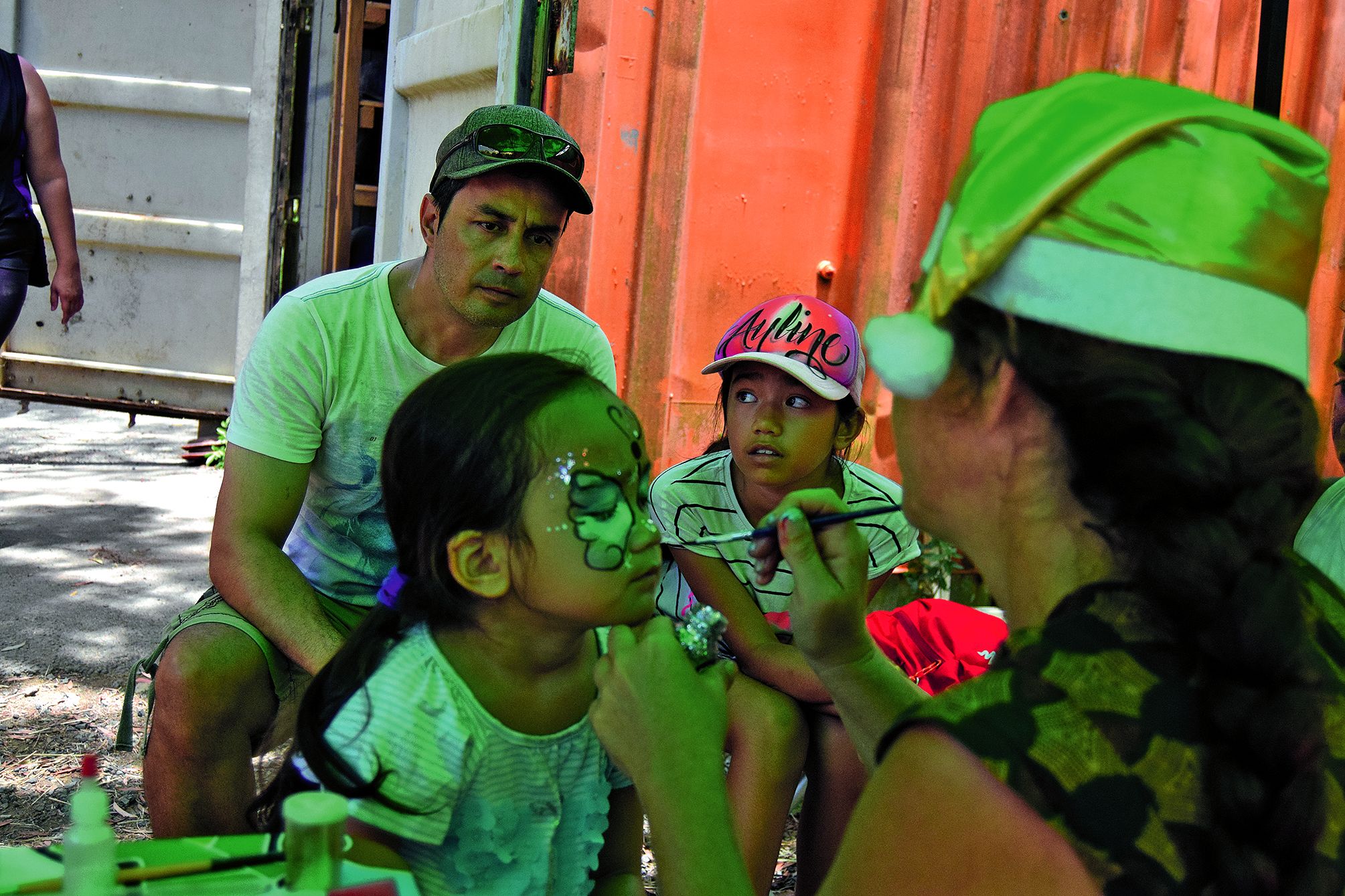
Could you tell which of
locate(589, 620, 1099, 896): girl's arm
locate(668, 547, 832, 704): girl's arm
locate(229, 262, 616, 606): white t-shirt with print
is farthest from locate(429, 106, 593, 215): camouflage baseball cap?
locate(589, 620, 1099, 896): girl's arm

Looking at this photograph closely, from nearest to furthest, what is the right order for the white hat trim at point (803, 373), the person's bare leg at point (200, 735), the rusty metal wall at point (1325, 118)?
the person's bare leg at point (200, 735), the white hat trim at point (803, 373), the rusty metal wall at point (1325, 118)

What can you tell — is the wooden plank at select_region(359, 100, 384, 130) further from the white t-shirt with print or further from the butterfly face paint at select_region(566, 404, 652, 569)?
the butterfly face paint at select_region(566, 404, 652, 569)

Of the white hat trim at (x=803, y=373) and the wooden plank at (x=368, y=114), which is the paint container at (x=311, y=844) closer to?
the white hat trim at (x=803, y=373)

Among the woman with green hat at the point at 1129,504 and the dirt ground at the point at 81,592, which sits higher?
the woman with green hat at the point at 1129,504

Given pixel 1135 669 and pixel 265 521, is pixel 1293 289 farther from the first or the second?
pixel 265 521

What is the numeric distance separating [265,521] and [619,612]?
34.1 inches

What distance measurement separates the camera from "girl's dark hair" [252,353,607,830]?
1.66 meters

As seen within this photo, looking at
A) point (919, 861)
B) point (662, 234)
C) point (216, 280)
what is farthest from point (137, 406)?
point (919, 861)

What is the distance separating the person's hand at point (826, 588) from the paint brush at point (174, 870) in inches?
31.3

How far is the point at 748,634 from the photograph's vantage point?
254 centimetres

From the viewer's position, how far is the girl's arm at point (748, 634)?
2.37 metres

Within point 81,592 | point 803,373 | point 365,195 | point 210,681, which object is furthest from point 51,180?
point 803,373

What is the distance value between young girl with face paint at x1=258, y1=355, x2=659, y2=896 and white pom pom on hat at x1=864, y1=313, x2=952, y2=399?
68 cm

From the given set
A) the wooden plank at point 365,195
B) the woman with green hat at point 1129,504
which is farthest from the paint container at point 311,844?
the wooden plank at point 365,195
